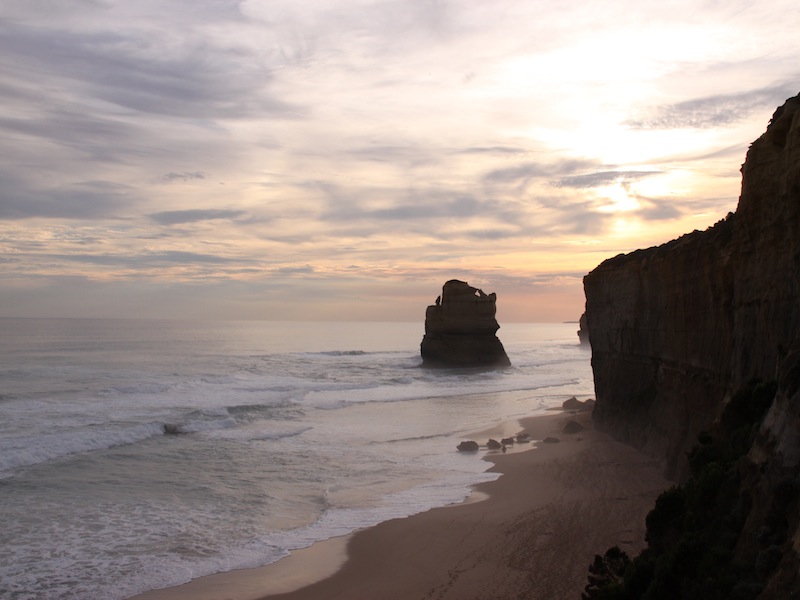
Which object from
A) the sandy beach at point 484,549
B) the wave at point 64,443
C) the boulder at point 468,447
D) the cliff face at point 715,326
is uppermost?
the cliff face at point 715,326

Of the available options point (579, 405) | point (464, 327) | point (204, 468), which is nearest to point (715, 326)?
point (204, 468)

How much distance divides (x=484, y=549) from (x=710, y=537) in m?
5.56

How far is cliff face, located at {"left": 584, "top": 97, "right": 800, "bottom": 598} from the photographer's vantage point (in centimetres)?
780

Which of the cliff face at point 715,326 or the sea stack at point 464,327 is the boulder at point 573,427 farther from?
the sea stack at point 464,327

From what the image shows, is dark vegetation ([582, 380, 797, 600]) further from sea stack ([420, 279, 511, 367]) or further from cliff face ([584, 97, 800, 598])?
sea stack ([420, 279, 511, 367])

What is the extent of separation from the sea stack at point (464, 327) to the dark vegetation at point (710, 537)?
47220 millimetres

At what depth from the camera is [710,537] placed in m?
8.24

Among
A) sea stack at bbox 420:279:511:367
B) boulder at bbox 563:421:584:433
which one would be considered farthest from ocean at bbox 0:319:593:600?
sea stack at bbox 420:279:511:367

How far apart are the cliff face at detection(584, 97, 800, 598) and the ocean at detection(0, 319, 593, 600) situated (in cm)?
510

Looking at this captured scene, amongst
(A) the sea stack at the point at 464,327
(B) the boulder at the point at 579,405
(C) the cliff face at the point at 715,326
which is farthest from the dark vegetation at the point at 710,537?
(A) the sea stack at the point at 464,327

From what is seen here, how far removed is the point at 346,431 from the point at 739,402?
1809cm

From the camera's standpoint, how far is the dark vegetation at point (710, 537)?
22.8ft

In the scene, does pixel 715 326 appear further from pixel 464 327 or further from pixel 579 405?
pixel 464 327

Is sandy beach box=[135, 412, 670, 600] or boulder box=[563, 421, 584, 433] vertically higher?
boulder box=[563, 421, 584, 433]
